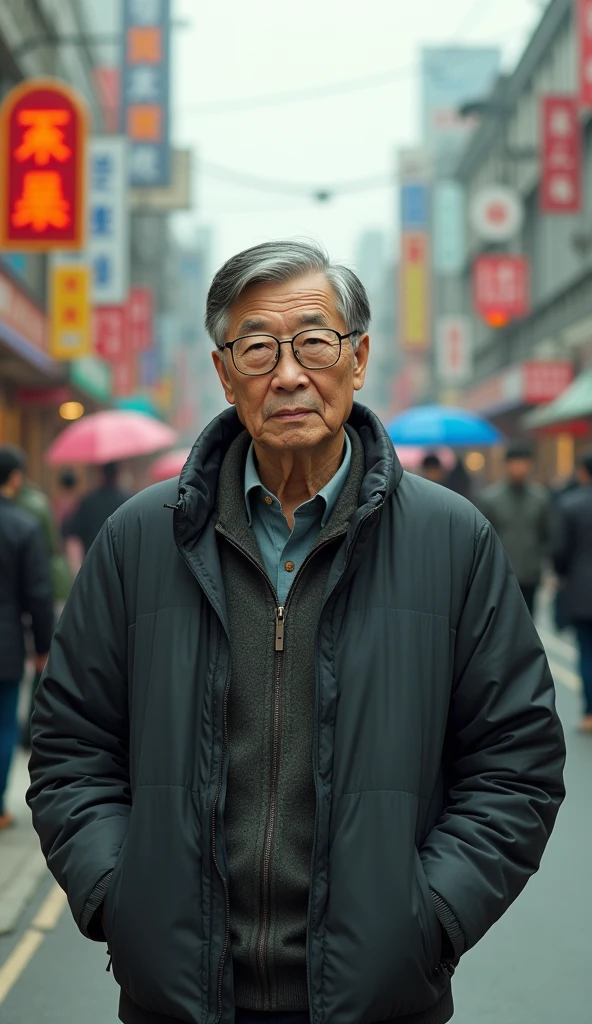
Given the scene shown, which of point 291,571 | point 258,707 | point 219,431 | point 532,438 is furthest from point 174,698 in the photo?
point 532,438

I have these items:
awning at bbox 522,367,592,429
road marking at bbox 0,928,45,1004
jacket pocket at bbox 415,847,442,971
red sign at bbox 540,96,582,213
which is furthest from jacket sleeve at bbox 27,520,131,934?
red sign at bbox 540,96,582,213

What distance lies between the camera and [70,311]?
20422mm

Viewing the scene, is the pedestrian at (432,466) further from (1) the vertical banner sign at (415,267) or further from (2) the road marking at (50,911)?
(1) the vertical banner sign at (415,267)

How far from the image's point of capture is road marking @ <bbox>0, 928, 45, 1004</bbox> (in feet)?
16.5

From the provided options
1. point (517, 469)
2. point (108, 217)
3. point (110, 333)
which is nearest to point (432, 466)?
point (517, 469)

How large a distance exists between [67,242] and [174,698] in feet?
37.7

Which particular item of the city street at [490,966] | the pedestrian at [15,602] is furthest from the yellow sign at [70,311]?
the city street at [490,966]

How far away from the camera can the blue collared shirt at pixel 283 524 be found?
2539mm

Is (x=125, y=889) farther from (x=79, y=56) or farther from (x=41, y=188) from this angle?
(x=79, y=56)

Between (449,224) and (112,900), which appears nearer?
(112,900)

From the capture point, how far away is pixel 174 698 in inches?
94.0

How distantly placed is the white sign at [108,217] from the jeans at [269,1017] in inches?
736

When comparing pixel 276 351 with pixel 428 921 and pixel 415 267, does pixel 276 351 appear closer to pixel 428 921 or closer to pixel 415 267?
pixel 428 921

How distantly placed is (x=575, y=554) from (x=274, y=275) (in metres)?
7.94
